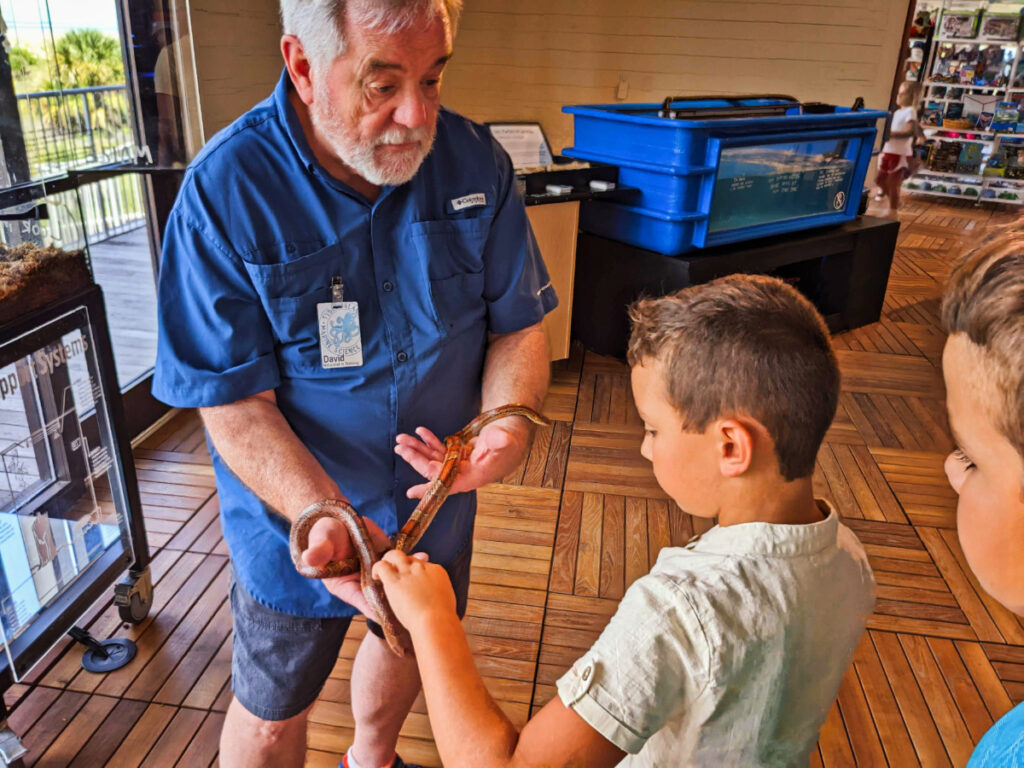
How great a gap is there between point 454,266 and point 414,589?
56cm

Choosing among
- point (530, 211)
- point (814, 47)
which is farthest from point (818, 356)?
point (814, 47)

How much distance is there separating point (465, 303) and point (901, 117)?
776 centimetres

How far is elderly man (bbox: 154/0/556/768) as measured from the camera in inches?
43.8

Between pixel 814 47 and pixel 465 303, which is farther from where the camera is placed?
pixel 814 47

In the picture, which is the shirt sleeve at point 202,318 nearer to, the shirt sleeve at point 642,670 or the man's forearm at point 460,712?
the man's forearm at point 460,712

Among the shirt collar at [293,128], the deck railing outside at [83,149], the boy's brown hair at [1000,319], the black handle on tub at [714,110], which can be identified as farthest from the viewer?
the black handle on tub at [714,110]

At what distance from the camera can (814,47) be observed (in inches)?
211

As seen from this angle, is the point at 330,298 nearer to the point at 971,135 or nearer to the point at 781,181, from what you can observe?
the point at 781,181

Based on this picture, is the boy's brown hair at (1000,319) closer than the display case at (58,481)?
Yes

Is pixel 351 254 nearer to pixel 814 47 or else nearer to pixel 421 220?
pixel 421 220

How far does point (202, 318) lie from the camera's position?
3.69 ft

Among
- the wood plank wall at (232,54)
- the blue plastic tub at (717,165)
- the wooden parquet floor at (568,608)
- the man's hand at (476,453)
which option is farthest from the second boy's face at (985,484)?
the wood plank wall at (232,54)

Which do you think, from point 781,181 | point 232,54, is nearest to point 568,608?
point 781,181

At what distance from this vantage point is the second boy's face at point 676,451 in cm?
93
